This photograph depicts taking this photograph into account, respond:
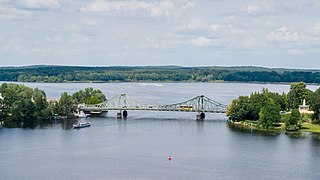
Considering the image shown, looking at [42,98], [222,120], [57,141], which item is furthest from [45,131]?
[222,120]

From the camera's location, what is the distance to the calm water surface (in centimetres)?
4900

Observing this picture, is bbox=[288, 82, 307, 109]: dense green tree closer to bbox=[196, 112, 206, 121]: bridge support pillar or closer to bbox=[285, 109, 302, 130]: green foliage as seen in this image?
bbox=[196, 112, 206, 121]: bridge support pillar

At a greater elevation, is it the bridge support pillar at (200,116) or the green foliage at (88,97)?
the green foliage at (88,97)

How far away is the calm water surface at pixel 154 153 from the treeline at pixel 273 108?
387 centimetres

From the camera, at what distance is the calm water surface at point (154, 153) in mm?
49000

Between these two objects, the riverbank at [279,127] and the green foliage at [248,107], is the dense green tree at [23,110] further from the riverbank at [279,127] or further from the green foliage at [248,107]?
the riverbank at [279,127]

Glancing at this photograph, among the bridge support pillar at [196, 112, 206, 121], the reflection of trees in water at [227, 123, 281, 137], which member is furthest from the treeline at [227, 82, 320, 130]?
the bridge support pillar at [196, 112, 206, 121]

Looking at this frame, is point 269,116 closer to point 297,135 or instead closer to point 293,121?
point 293,121

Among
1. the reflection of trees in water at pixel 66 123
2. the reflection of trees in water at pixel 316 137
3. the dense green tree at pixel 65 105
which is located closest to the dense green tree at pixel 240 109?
the reflection of trees in water at pixel 316 137

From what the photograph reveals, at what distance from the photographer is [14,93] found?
284ft

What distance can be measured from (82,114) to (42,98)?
8532mm

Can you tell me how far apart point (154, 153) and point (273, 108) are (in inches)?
854

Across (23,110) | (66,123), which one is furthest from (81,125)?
(23,110)

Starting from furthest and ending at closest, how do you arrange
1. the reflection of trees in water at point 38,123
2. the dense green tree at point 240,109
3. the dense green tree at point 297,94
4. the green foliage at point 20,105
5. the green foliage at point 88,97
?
the green foliage at point 88,97 → the dense green tree at point 297,94 → the green foliage at point 20,105 → the dense green tree at point 240,109 → the reflection of trees in water at point 38,123
